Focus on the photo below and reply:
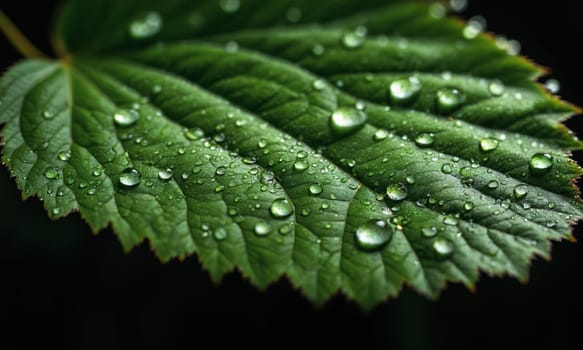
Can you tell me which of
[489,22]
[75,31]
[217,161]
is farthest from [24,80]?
[489,22]

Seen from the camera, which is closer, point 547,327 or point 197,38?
point 197,38

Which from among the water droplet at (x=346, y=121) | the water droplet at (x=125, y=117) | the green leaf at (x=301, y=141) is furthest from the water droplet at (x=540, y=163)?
the water droplet at (x=125, y=117)

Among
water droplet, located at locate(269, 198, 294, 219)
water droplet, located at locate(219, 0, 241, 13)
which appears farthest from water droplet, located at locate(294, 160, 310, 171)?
water droplet, located at locate(219, 0, 241, 13)

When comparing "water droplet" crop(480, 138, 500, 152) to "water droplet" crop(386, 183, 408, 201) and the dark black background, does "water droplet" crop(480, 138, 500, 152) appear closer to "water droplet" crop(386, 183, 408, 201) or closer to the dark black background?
"water droplet" crop(386, 183, 408, 201)

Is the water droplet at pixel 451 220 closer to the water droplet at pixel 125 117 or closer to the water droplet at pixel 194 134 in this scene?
the water droplet at pixel 194 134

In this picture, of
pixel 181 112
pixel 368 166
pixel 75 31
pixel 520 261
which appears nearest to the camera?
pixel 520 261

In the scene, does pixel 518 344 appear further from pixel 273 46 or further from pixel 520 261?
pixel 273 46

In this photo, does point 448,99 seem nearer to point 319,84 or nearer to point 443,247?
point 319,84
